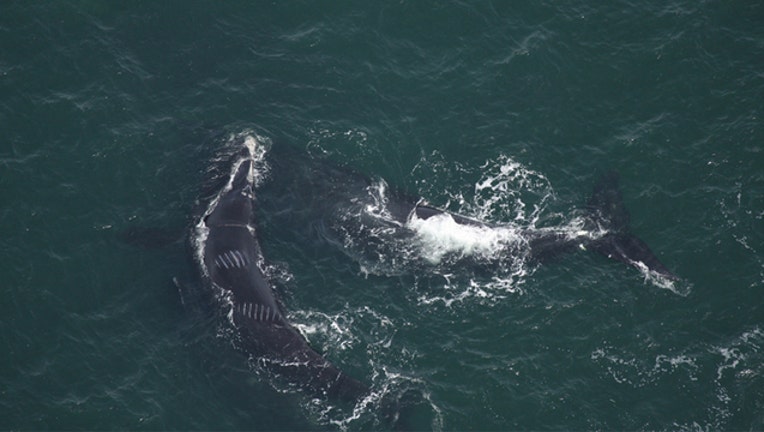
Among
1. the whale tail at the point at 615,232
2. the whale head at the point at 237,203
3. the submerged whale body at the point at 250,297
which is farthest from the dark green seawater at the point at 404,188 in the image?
the whale head at the point at 237,203

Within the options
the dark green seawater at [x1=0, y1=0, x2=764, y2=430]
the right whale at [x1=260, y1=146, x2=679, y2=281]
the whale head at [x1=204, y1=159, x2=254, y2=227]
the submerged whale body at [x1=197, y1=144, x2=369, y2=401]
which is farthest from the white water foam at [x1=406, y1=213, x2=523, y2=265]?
the whale head at [x1=204, y1=159, x2=254, y2=227]

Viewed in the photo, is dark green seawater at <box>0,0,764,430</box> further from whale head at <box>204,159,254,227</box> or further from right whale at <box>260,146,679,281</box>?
whale head at <box>204,159,254,227</box>

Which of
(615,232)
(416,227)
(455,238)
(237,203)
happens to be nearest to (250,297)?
(237,203)

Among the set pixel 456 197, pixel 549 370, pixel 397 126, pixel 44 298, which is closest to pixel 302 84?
pixel 397 126

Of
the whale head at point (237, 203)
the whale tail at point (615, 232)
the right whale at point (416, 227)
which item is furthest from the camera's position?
the whale head at point (237, 203)

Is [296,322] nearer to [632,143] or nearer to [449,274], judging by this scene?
[449,274]

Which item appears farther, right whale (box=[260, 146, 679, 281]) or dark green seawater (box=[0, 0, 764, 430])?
right whale (box=[260, 146, 679, 281])

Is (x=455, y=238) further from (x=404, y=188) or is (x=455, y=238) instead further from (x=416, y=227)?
(x=404, y=188)

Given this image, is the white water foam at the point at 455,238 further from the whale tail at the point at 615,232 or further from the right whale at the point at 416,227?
the whale tail at the point at 615,232
